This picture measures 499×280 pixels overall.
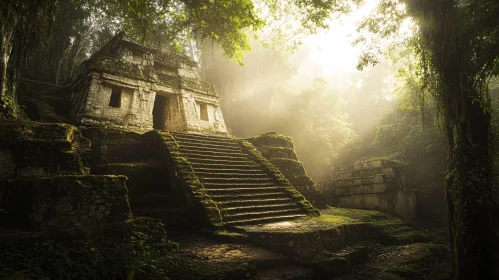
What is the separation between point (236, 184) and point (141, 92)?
7490 mm

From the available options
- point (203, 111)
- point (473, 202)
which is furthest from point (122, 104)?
point (473, 202)

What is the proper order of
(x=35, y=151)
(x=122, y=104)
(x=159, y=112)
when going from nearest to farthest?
(x=35, y=151), (x=122, y=104), (x=159, y=112)

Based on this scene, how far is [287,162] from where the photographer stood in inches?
447

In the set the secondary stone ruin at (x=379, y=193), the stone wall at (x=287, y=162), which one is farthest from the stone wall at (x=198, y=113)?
the secondary stone ruin at (x=379, y=193)

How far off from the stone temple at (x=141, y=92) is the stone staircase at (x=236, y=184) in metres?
3.20

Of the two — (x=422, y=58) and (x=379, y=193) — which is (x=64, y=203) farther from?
(x=379, y=193)

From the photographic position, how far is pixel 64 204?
4664 millimetres

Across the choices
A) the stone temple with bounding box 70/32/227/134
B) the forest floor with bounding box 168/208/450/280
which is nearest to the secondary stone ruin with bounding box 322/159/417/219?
the forest floor with bounding box 168/208/450/280

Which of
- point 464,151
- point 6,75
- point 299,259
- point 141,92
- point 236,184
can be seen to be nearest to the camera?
point 464,151

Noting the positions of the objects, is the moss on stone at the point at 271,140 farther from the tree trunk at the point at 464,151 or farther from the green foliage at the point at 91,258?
the tree trunk at the point at 464,151

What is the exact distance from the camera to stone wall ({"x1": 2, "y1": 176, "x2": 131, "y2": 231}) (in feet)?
14.7

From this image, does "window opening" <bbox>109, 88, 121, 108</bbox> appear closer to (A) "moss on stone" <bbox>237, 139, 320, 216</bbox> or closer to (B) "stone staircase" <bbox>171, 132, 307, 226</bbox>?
(B) "stone staircase" <bbox>171, 132, 307, 226</bbox>

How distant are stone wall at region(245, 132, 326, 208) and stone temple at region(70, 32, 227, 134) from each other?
3.44m

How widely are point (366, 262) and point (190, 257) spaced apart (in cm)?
386
